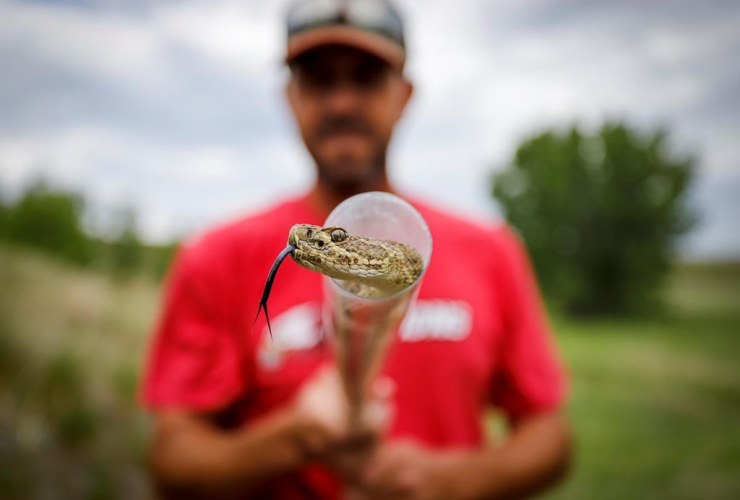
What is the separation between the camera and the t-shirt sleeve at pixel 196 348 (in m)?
2.58

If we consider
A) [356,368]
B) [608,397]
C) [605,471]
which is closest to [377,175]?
[356,368]

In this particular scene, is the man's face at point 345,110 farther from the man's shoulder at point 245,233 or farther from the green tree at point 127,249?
the green tree at point 127,249

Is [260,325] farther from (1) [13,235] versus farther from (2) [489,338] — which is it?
(1) [13,235]

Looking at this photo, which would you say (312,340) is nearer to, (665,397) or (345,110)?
(345,110)

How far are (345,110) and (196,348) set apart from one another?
5.06 feet

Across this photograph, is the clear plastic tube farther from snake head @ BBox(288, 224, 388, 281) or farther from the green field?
the green field

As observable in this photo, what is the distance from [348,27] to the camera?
6.90 ft

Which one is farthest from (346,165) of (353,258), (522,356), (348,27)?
(522,356)

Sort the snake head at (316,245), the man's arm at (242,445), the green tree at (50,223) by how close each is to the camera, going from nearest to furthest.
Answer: the snake head at (316,245), the man's arm at (242,445), the green tree at (50,223)

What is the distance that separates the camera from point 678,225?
70.9 feet

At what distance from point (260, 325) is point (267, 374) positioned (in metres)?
0.32

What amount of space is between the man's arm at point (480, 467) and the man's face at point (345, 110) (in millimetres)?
1263

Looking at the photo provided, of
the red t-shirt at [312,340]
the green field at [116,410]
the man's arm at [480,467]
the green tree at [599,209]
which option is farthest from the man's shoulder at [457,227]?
the green tree at [599,209]

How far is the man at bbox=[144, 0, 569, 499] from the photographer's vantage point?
215 cm
